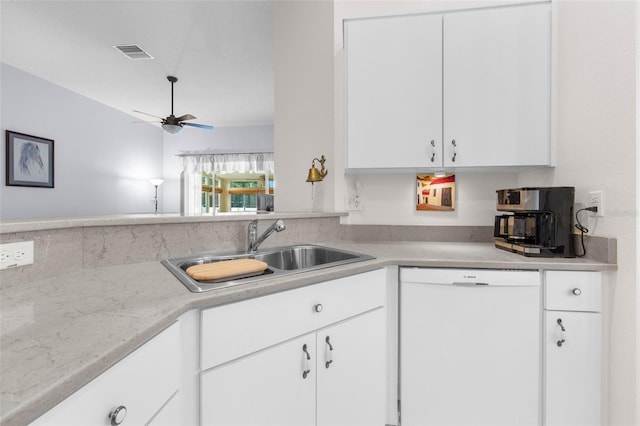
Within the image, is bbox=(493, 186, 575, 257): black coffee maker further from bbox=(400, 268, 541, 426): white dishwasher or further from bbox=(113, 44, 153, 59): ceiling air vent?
bbox=(113, 44, 153, 59): ceiling air vent

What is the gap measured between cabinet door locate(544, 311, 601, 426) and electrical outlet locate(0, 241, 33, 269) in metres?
1.93

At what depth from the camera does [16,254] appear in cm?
88

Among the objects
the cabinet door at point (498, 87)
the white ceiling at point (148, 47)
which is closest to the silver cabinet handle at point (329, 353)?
the cabinet door at point (498, 87)

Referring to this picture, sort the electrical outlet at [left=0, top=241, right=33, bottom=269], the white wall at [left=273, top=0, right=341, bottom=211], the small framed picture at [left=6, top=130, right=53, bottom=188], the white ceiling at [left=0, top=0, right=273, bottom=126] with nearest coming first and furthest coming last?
the electrical outlet at [left=0, top=241, right=33, bottom=269]
the white wall at [left=273, top=0, right=341, bottom=211]
the white ceiling at [left=0, top=0, right=273, bottom=126]
the small framed picture at [left=6, top=130, right=53, bottom=188]

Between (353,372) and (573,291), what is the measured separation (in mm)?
997

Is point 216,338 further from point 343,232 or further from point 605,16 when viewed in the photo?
point 605,16

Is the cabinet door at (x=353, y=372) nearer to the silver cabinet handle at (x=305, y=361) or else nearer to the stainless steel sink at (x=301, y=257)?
the silver cabinet handle at (x=305, y=361)

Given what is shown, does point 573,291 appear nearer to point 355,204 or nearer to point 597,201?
point 597,201

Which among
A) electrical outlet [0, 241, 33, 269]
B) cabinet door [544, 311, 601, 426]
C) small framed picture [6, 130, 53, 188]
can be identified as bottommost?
cabinet door [544, 311, 601, 426]

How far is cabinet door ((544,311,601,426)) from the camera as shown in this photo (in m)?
1.28

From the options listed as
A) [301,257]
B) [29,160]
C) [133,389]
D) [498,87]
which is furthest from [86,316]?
[29,160]

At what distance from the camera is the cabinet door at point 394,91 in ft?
5.57

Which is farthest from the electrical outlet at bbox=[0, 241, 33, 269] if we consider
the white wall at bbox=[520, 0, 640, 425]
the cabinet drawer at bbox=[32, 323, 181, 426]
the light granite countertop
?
the white wall at bbox=[520, 0, 640, 425]

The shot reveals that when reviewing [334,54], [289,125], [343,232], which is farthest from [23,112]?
[343,232]
